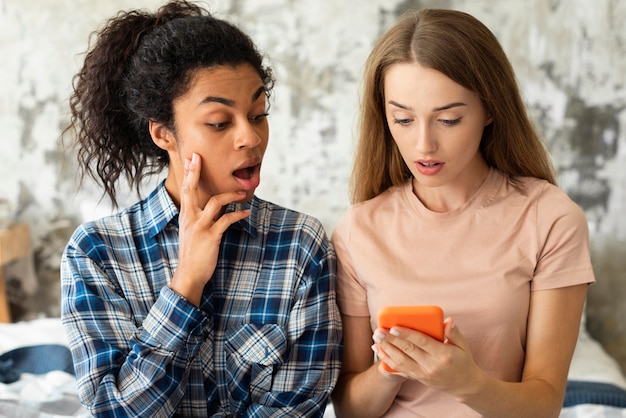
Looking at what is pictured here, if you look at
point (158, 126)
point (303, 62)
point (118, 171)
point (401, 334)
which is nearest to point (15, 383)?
point (118, 171)

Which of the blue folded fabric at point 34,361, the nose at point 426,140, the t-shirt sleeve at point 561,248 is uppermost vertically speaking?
the nose at point 426,140

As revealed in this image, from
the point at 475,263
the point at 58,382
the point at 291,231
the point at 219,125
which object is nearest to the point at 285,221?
the point at 291,231

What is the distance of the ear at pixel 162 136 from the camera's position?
1515 mm

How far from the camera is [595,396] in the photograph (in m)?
2.07

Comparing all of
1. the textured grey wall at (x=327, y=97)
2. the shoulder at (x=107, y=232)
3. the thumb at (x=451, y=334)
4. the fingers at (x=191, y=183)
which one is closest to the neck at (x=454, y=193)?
the thumb at (x=451, y=334)

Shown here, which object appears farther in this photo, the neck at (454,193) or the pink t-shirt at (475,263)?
the neck at (454,193)

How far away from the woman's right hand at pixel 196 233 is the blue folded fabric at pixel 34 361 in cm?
101

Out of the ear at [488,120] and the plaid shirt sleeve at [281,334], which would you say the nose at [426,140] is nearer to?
the ear at [488,120]

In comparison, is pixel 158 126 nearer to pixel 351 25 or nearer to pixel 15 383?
pixel 15 383

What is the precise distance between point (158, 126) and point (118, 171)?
16 centimetres

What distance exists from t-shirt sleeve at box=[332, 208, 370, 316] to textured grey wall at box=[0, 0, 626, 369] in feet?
5.00

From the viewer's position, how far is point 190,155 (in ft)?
4.81

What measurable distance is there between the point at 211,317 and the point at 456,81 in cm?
65

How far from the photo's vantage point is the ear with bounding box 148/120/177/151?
59.6 inches
